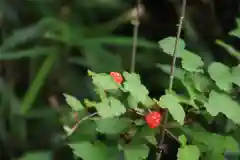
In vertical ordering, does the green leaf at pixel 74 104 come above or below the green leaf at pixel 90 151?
above

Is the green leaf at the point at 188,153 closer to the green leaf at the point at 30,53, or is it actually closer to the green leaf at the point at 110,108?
the green leaf at the point at 110,108

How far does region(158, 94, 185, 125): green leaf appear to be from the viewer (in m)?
0.50

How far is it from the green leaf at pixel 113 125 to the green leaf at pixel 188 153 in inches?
2.7

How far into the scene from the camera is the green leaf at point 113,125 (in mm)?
534

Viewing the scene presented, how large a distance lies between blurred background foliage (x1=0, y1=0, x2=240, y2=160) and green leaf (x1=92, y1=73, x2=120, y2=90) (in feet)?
1.31

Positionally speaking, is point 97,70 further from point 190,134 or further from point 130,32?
point 190,134

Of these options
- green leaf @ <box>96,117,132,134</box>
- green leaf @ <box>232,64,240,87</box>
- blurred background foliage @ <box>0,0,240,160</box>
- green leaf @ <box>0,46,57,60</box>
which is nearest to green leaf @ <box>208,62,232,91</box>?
green leaf @ <box>232,64,240,87</box>

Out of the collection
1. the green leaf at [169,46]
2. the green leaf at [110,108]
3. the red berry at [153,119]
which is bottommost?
the red berry at [153,119]

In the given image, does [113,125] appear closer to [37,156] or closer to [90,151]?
[90,151]

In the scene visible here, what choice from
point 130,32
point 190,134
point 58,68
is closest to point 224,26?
point 130,32

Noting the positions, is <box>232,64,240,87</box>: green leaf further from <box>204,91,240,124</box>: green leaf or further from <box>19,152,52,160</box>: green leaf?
<box>19,152,52,160</box>: green leaf

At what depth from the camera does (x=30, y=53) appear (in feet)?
3.00

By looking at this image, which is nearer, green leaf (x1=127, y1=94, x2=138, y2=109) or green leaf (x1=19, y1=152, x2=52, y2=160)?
green leaf (x1=127, y1=94, x2=138, y2=109)

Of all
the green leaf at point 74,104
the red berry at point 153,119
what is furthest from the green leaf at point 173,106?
the green leaf at point 74,104
